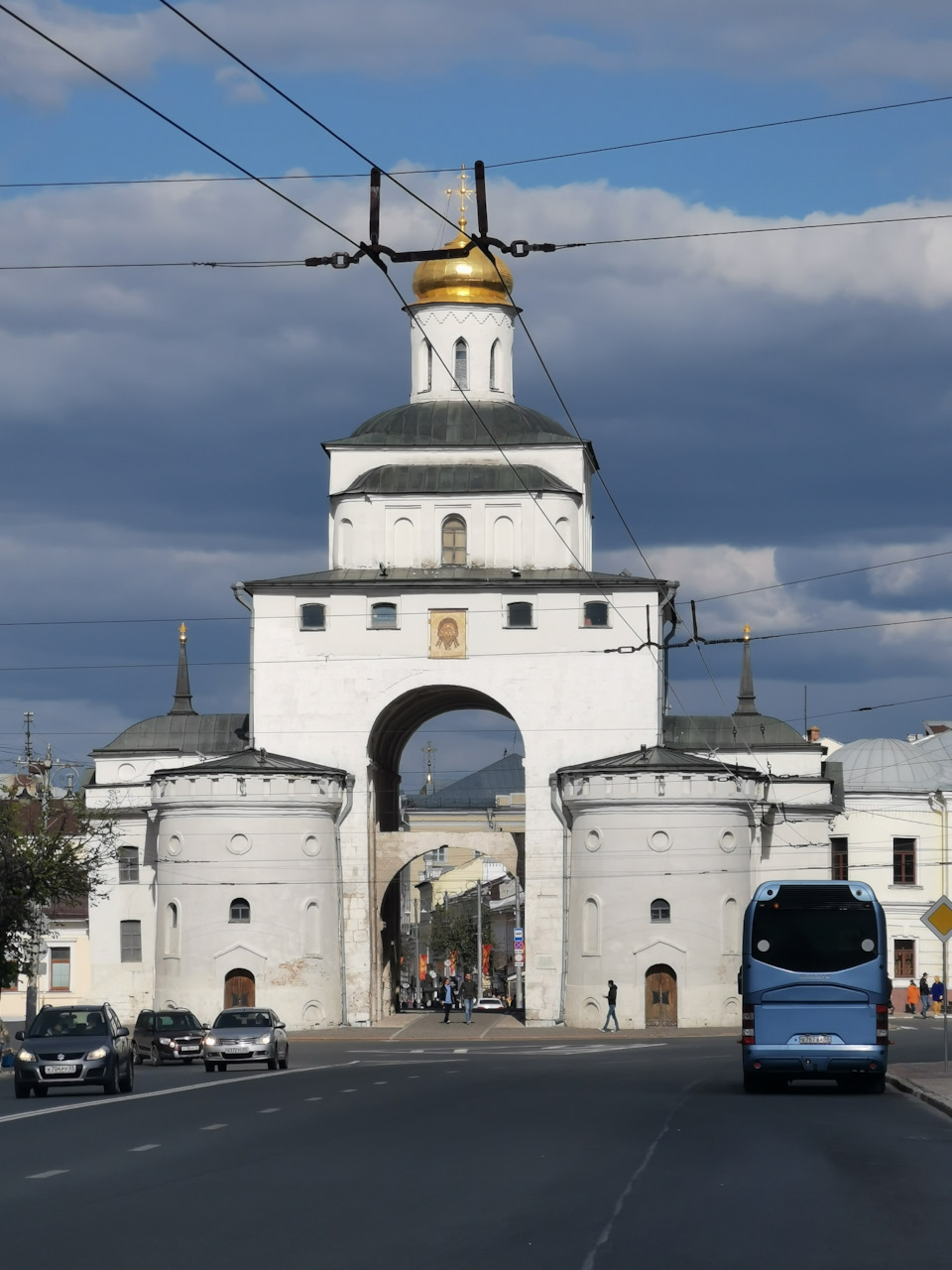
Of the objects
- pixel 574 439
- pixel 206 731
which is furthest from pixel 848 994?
pixel 206 731

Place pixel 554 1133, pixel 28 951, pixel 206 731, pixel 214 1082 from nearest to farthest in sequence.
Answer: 1. pixel 554 1133
2. pixel 214 1082
3. pixel 28 951
4. pixel 206 731

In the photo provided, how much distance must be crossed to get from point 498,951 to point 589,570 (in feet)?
203

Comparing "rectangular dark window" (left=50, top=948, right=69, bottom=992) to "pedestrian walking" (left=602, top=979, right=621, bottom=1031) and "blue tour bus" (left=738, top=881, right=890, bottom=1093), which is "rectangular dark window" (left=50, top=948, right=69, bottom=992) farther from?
"blue tour bus" (left=738, top=881, right=890, bottom=1093)

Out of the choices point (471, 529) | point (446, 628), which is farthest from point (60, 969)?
point (471, 529)

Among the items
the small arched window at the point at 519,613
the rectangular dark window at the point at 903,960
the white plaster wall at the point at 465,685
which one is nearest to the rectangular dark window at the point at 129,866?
the white plaster wall at the point at 465,685

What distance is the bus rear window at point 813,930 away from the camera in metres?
24.4

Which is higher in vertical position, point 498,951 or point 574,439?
point 574,439

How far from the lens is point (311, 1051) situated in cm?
4491

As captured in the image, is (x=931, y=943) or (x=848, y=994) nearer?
(x=848, y=994)

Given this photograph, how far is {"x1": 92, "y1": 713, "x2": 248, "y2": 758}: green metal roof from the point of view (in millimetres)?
66625

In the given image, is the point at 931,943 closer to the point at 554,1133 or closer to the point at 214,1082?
the point at 214,1082

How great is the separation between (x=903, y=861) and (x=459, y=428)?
2239cm

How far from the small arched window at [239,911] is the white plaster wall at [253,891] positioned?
12 centimetres

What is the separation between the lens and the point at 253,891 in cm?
5588
